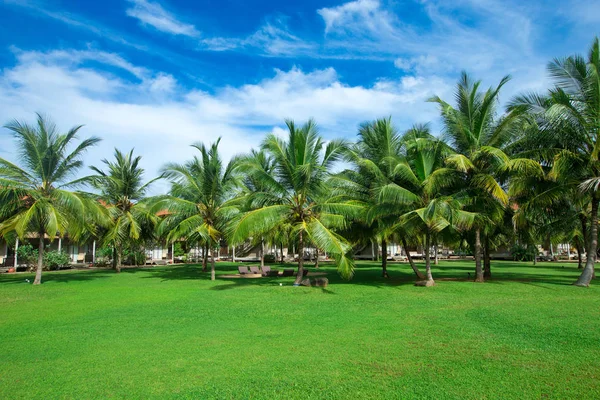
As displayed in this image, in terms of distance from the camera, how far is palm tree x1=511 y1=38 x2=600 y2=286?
1364cm

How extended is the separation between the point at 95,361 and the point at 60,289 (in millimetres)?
10840

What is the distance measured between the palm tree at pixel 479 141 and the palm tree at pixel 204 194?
9173 millimetres

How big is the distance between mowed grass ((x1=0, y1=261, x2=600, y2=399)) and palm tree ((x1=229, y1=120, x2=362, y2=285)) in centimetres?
327

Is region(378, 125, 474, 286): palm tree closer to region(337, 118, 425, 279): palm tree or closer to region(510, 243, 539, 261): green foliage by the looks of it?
region(337, 118, 425, 279): palm tree

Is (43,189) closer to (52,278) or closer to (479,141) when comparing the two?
(52,278)

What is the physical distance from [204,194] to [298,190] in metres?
5.51

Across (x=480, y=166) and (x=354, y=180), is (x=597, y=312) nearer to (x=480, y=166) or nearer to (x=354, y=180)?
(x=480, y=166)

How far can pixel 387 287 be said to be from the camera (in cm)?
1480

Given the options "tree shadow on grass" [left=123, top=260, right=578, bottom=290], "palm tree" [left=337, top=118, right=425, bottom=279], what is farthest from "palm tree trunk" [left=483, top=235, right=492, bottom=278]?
"palm tree" [left=337, top=118, right=425, bottom=279]

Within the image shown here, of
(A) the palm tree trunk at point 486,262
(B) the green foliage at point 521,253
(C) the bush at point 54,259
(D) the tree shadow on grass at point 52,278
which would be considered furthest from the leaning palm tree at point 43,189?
(B) the green foliage at point 521,253

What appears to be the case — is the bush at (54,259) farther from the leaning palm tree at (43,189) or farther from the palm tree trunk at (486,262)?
the palm tree trunk at (486,262)

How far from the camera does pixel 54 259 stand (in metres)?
25.9

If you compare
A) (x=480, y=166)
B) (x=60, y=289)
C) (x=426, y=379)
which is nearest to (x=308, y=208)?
(x=480, y=166)

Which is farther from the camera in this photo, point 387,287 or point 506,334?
point 387,287
